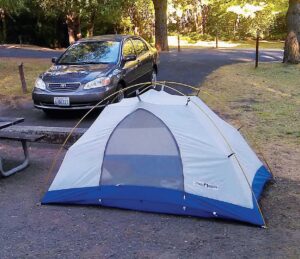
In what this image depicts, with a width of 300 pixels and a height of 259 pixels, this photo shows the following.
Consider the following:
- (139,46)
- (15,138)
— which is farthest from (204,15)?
(15,138)

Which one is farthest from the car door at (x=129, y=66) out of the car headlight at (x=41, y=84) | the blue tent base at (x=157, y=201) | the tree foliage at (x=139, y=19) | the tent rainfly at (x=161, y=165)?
the tree foliage at (x=139, y=19)

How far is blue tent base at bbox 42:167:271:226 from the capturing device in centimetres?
493

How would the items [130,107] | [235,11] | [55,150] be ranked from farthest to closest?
[235,11] < [55,150] < [130,107]

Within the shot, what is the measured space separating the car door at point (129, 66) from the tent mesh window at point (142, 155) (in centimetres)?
483

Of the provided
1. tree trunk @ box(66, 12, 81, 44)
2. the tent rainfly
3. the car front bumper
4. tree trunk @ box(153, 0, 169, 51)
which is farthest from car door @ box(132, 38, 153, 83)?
tree trunk @ box(66, 12, 81, 44)

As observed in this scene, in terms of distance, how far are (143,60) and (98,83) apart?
237 cm

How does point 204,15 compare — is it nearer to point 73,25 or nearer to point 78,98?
point 73,25

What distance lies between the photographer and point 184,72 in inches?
649

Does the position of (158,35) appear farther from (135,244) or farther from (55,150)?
(135,244)

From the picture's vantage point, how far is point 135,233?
4.72 metres

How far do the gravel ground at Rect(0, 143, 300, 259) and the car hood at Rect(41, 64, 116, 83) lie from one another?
4.12 m

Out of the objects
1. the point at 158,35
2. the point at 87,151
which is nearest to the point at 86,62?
the point at 87,151

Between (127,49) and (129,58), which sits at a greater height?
(127,49)

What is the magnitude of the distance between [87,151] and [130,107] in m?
0.71
